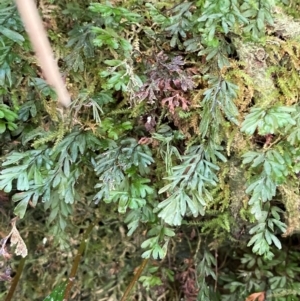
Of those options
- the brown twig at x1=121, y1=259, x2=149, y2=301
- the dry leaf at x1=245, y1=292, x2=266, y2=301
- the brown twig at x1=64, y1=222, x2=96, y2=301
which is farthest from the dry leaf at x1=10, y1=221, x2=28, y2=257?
the dry leaf at x1=245, y1=292, x2=266, y2=301

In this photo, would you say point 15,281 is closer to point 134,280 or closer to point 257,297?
point 134,280

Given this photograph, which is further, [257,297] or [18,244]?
[257,297]

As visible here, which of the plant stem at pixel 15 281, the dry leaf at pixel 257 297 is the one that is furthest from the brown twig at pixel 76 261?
the dry leaf at pixel 257 297

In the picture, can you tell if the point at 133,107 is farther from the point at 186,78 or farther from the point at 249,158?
the point at 249,158

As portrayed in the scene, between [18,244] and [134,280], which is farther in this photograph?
[134,280]

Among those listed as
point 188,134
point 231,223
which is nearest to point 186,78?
point 188,134

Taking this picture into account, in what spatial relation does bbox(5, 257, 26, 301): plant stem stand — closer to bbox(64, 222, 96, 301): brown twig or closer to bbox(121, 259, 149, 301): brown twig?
bbox(64, 222, 96, 301): brown twig

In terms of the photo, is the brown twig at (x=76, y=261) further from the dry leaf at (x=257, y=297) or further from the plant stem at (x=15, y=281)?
the dry leaf at (x=257, y=297)

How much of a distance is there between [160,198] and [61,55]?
16.1 inches

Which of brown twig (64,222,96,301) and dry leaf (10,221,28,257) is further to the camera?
brown twig (64,222,96,301)

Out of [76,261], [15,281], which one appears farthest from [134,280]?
[15,281]

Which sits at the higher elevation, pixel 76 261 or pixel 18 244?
pixel 18 244

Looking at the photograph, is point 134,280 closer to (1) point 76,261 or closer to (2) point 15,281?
(1) point 76,261

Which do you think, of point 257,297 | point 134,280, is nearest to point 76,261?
point 134,280
